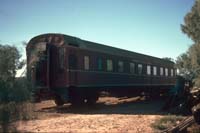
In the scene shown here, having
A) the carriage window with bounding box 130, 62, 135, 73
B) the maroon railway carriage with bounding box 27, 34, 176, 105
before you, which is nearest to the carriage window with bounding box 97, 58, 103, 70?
the maroon railway carriage with bounding box 27, 34, 176, 105

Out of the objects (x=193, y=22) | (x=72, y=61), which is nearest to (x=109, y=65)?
(x=72, y=61)

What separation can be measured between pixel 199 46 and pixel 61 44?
9.26m

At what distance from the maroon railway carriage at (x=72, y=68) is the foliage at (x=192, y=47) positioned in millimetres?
4857

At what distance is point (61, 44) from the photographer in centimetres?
1480

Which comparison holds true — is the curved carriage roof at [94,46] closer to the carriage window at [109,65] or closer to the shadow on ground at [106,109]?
the carriage window at [109,65]

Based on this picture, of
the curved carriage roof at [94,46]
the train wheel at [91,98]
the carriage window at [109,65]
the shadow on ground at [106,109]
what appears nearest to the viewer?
the shadow on ground at [106,109]

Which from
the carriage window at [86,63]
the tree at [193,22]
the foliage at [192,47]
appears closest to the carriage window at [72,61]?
the carriage window at [86,63]

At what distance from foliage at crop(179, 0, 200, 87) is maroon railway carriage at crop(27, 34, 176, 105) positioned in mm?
4857

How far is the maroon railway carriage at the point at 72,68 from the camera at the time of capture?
1462 centimetres

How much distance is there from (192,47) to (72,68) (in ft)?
30.5

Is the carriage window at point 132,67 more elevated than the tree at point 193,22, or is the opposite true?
the tree at point 193,22

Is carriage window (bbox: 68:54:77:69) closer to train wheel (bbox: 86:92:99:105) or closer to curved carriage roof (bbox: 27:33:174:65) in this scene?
curved carriage roof (bbox: 27:33:174:65)

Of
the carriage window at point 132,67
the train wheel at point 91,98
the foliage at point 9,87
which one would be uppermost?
the carriage window at point 132,67

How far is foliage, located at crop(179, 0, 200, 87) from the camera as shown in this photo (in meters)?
19.1
